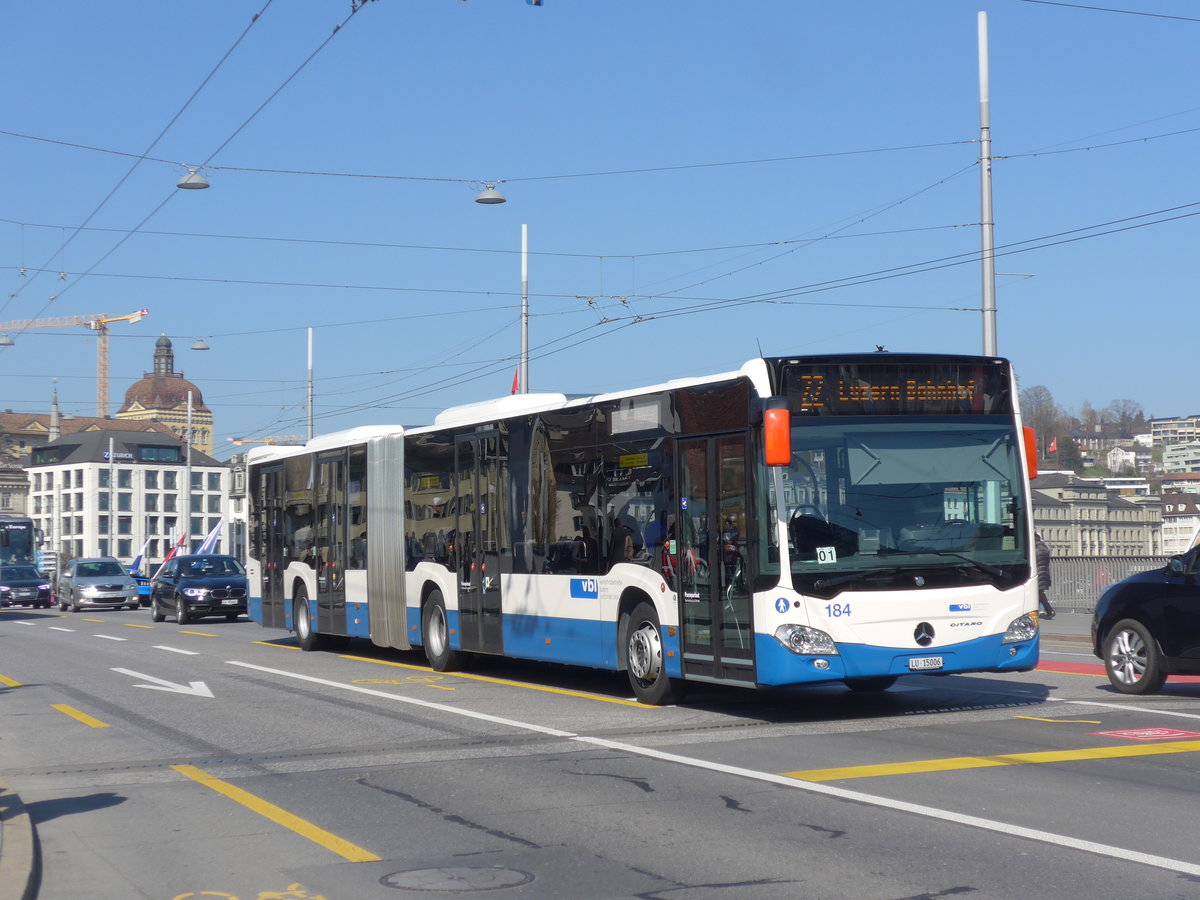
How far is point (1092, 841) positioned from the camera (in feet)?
25.3

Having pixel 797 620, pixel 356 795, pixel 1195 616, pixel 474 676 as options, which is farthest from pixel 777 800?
pixel 474 676

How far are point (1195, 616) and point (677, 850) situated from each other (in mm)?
8239

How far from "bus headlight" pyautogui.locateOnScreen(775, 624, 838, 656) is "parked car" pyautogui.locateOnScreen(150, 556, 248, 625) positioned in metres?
24.7

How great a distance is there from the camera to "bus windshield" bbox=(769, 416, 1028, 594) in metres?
12.7

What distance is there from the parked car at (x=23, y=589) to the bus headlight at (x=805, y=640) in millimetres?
43803

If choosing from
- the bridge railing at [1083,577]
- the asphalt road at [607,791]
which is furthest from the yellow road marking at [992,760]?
the bridge railing at [1083,577]

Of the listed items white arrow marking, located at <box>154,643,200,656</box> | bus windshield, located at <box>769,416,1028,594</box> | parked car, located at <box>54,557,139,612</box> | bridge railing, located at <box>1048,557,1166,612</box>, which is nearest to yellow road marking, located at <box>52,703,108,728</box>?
bus windshield, located at <box>769,416,1028,594</box>

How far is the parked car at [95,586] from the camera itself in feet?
157

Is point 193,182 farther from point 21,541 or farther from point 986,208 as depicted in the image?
point 21,541

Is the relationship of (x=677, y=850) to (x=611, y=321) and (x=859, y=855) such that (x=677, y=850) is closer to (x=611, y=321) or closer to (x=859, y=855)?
(x=859, y=855)

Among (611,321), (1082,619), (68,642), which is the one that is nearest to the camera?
(68,642)

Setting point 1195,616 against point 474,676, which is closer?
point 1195,616

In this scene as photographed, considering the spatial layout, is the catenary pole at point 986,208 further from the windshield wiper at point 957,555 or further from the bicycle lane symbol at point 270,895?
the bicycle lane symbol at point 270,895

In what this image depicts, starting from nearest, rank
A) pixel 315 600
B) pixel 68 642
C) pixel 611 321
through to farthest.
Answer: pixel 315 600 → pixel 68 642 → pixel 611 321
